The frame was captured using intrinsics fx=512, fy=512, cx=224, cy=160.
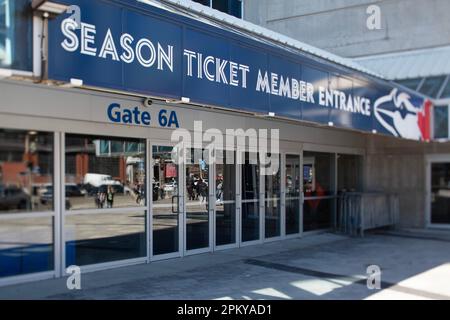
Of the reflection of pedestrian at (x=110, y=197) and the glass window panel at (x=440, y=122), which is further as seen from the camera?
the glass window panel at (x=440, y=122)

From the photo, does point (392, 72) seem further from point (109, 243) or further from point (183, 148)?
point (109, 243)

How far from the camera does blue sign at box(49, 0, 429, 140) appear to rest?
5.54m

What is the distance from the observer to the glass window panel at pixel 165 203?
29.0 ft

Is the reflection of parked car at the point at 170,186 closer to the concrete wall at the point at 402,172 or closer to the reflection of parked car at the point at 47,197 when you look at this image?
the reflection of parked car at the point at 47,197

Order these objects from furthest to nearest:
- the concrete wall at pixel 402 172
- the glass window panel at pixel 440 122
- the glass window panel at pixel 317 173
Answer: the concrete wall at pixel 402 172 < the glass window panel at pixel 440 122 < the glass window panel at pixel 317 173

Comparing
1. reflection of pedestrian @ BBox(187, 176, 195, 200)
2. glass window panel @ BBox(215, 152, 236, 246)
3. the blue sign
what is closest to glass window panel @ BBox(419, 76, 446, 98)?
the blue sign

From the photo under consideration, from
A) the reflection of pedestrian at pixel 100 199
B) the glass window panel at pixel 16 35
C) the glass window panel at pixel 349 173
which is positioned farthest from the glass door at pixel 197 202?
the glass window panel at pixel 349 173

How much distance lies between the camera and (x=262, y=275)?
8.01m

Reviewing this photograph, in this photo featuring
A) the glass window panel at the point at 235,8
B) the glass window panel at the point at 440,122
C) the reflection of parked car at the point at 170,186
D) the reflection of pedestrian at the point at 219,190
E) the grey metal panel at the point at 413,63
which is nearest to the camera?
the reflection of parked car at the point at 170,186

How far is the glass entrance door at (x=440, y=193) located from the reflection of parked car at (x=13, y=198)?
38.2 feet

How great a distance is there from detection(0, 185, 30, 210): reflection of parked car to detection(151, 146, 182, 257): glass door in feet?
7.69

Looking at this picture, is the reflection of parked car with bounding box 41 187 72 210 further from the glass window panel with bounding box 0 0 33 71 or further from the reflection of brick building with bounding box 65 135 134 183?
the glass window panel with bounding box 0 0 33 71

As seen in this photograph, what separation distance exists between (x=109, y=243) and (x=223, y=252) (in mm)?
2602
